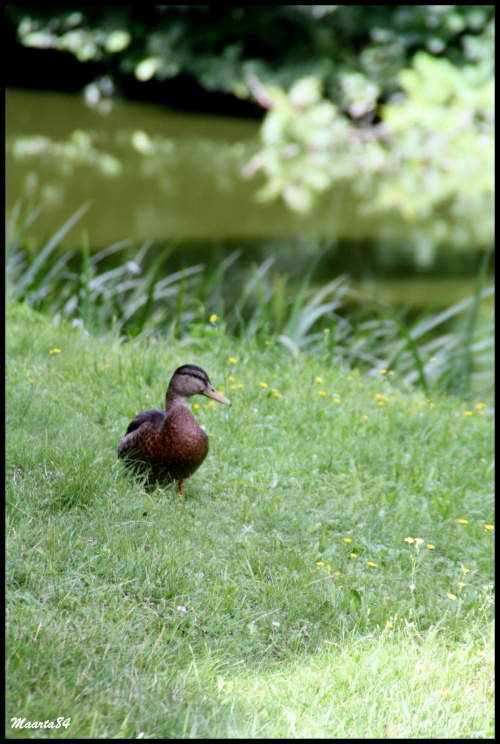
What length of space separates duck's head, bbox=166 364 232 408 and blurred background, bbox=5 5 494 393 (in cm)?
165

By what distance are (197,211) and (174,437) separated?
26.5 ft

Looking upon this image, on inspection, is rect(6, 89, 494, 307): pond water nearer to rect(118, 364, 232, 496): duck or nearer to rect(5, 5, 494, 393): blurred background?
rect(5, 5, 494, 393): blurred background

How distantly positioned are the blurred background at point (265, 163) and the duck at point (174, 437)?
1.65 meters

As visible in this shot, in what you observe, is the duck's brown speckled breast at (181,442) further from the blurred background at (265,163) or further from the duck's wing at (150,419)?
the blurred background at (265,163)

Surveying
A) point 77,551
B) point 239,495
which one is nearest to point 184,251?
point 239,495

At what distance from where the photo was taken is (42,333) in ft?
14.3

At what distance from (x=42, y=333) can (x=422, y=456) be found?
2.15 m

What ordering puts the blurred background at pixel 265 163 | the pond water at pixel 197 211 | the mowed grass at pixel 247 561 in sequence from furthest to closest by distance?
the pond water at pixel 197 211 → the blurred background at pixel 265 163 → the mowed grass at pixel 247 561

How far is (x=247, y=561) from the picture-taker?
285 cm

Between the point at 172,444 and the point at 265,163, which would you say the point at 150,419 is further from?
the point at 265,163

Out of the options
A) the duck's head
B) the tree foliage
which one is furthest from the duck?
the tree foliage

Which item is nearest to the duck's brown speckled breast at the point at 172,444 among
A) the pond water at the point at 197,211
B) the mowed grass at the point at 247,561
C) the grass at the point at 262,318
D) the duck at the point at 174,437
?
the duck at the point at 174,437

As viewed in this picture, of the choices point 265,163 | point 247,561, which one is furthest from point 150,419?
point 265,163

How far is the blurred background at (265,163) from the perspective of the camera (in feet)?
21.7
